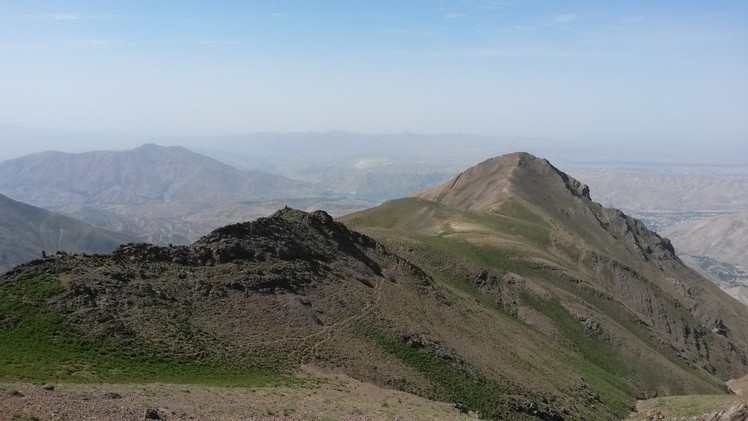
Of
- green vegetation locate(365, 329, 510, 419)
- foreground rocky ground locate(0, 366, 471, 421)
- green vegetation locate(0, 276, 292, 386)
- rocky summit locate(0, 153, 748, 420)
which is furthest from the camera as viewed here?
green vegetation locate(365, 329, 510, 419)

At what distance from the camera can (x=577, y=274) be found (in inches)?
3406

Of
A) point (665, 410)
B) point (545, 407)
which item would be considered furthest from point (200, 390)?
point (665, 410)

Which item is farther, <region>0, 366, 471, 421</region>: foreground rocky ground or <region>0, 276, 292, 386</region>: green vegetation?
<region>0, 276, 292, 386</region>: green vegetation

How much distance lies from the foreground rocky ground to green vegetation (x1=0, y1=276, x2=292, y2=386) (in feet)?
7.18

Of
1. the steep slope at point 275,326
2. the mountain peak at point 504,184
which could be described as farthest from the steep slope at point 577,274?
the steep slope at point 275,326

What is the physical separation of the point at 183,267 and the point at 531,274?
182 ft

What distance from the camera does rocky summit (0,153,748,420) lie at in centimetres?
3328

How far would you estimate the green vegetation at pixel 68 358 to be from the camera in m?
28.2

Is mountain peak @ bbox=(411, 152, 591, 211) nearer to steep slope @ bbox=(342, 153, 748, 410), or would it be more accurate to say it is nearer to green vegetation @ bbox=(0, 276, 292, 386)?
steep slope @ bbox=(342, 153, 748, 410)

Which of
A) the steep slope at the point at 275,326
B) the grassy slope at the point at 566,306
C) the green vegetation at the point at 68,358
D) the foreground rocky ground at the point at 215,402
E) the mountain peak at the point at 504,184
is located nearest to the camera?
the foreground rocky ground at the point at 215,402

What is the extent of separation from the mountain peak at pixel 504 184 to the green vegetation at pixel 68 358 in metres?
98.4

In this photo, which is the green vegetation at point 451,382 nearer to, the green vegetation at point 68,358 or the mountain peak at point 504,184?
the green vegetation at point 68,358

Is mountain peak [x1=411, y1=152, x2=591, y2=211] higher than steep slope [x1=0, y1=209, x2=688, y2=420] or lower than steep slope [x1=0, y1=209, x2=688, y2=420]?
higher

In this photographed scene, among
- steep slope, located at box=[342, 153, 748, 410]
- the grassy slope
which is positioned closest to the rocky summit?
the grassy slope
